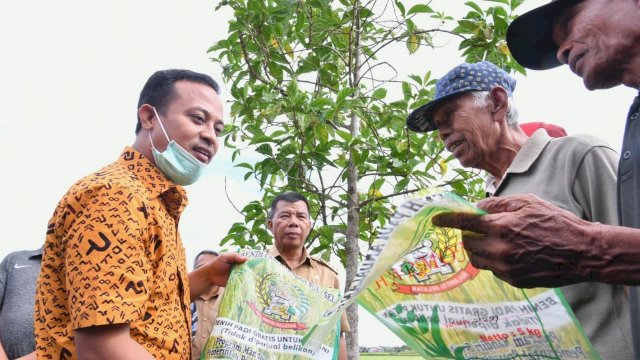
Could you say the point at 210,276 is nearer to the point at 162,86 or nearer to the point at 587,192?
the point at 162,86

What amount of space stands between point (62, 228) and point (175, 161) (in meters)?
0.39

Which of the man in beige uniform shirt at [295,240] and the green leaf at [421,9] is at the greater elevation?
the green leaf at [421,9]

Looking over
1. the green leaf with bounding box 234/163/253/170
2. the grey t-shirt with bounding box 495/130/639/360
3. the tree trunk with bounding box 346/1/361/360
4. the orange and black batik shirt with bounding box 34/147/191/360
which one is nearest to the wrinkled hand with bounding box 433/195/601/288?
the grey t-shirt with bounding box 495/130/639/360

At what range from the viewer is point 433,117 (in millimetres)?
2027

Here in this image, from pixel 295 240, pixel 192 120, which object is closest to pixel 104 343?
pixel 192 120

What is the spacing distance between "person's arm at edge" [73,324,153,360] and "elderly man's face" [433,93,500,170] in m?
1.21

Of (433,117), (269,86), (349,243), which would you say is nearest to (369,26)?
(269,86)

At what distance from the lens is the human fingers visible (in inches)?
41.1

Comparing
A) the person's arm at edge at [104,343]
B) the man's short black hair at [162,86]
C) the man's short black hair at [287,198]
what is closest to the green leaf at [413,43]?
the man's short black hair at [287,198]

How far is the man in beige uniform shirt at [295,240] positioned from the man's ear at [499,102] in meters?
1.82

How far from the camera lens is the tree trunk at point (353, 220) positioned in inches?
130

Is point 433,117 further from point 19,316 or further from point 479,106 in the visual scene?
point 19,316

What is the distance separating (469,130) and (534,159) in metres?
0.35

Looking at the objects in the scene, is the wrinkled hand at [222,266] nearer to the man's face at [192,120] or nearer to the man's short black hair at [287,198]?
the man's face at [192,120]
